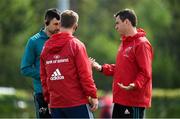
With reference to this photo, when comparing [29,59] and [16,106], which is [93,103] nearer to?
[29,59]

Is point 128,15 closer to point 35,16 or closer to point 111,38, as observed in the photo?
point 35,16

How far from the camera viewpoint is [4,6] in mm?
32188

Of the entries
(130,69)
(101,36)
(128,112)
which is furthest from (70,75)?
(101,36)

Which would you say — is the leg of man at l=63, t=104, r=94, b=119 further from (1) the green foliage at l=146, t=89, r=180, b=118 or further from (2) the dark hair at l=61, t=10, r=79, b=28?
(1) the green foliage at l=146, t=89, r=180, b=118

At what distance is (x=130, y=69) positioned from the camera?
1020 cm

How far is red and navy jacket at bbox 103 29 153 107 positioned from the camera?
1002cm

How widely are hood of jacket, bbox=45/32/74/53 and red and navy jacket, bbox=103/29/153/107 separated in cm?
90

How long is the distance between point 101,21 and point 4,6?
19634mm

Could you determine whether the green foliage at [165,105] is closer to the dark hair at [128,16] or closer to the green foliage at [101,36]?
the green foliage at [101,36]

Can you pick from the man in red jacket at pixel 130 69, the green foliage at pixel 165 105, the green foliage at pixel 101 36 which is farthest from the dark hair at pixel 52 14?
the green foliage at pixel 101 36

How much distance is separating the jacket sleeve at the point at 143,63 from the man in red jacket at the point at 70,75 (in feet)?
2.20

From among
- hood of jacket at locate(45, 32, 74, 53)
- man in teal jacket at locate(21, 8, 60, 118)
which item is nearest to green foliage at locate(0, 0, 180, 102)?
man in teal jacket at locate(21, 8, 60, 118)

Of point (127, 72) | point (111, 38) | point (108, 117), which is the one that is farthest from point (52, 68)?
point (111, 38)

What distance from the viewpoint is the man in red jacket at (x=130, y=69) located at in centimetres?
1009
